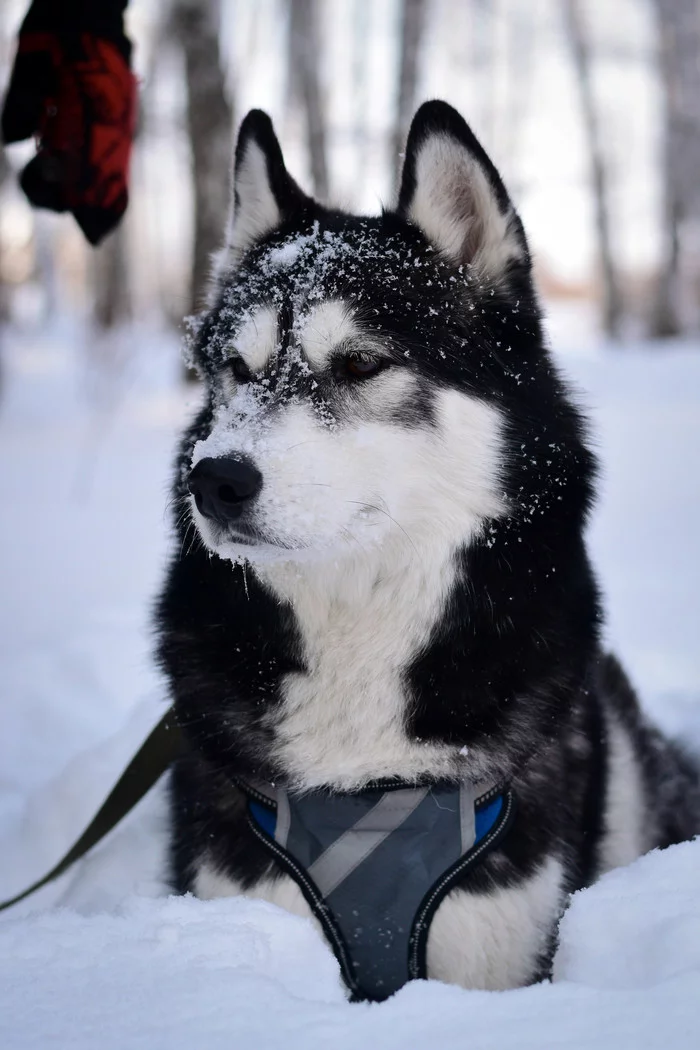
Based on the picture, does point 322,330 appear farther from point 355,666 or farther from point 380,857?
point 380,857

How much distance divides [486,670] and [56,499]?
5.44m

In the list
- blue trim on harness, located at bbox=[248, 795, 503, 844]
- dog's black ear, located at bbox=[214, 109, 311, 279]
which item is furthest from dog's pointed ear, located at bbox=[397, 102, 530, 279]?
blue trim on harness, located at bbox=[248, 795, 503, 844]

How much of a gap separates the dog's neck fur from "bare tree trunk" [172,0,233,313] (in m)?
6.22

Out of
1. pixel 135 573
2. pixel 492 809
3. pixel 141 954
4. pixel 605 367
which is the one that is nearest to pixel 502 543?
pixel 492 809

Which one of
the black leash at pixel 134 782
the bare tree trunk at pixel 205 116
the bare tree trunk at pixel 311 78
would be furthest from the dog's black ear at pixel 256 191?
the bare tree trunk at pixel 311 78

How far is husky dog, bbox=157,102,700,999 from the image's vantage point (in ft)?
5.14

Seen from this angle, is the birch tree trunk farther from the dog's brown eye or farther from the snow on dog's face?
the dog's brown eye

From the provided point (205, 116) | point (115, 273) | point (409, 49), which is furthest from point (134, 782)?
point (115, 273)

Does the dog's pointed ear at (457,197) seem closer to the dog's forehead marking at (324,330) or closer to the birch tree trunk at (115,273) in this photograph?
the dog's forehead marking at (324,330)

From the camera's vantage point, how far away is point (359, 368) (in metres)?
1.69

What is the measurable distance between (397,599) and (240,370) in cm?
60

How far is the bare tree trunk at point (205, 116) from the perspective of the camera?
293 inches

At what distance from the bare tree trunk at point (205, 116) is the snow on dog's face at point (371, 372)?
589cm

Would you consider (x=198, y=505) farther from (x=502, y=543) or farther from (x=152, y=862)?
(x=152, y=862)
